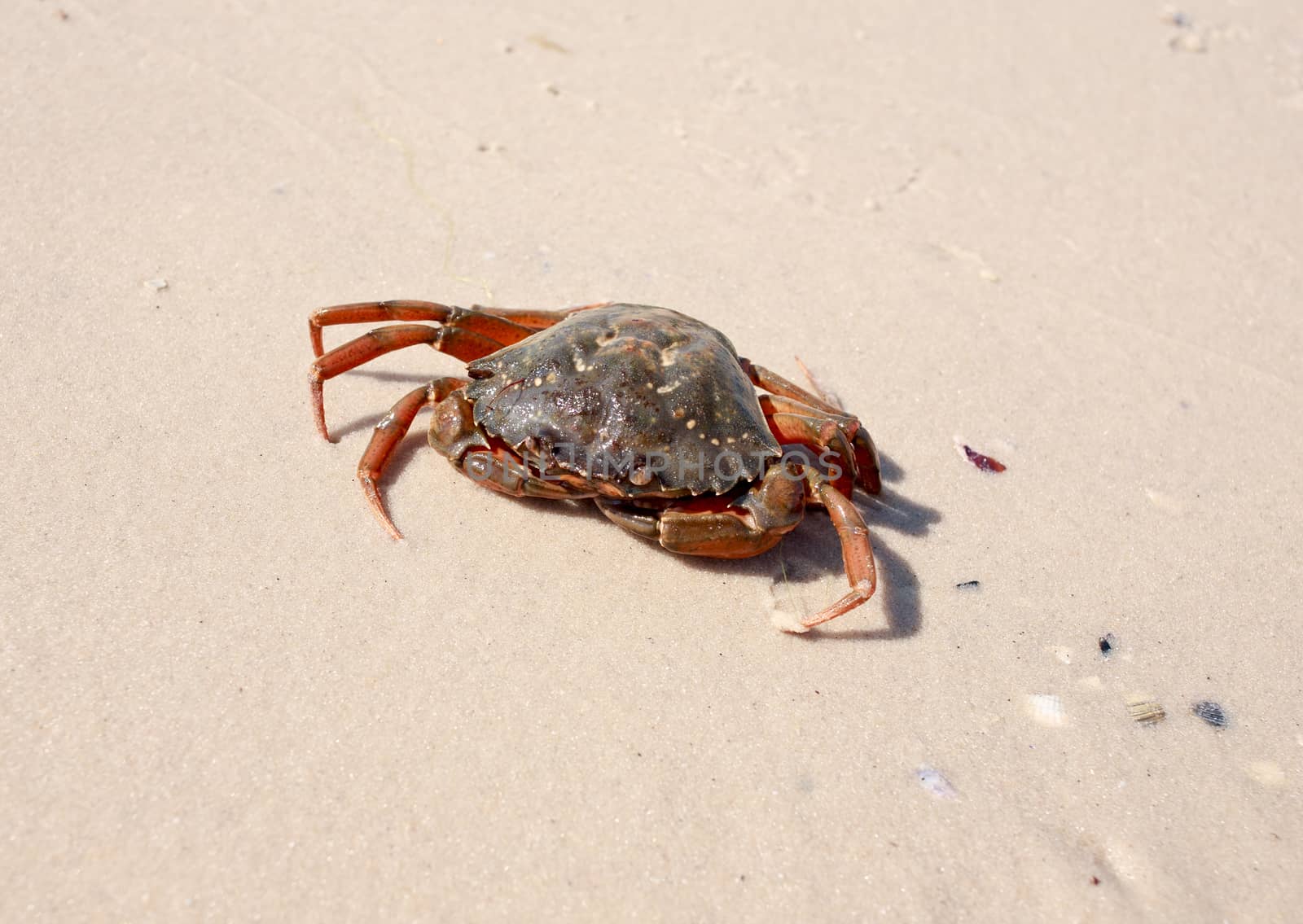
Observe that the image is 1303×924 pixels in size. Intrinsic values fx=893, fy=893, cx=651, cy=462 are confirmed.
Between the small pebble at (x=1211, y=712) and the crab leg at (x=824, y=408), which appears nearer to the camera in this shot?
the small pebble at (x=1211, y=712)

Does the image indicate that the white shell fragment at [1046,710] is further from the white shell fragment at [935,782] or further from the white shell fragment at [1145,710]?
the white shell fragment at [935,782]

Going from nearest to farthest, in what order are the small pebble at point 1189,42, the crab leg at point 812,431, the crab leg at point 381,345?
the crab leg at point 812,431
the crab leg at point 381,345
the small pebble at point 1189,42

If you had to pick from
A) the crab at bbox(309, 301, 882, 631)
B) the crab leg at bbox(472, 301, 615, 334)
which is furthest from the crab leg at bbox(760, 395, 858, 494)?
the crab leg at bbox(472, 301, 615, 334)

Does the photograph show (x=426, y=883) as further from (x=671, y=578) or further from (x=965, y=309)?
Answer: (x=965, y=309)

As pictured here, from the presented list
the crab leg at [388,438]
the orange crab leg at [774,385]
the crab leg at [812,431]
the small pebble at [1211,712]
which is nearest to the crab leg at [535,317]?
the crab leg at [388,438]

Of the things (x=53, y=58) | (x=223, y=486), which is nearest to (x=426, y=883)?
(x=223, y=486)

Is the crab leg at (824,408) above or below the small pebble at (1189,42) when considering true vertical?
below
